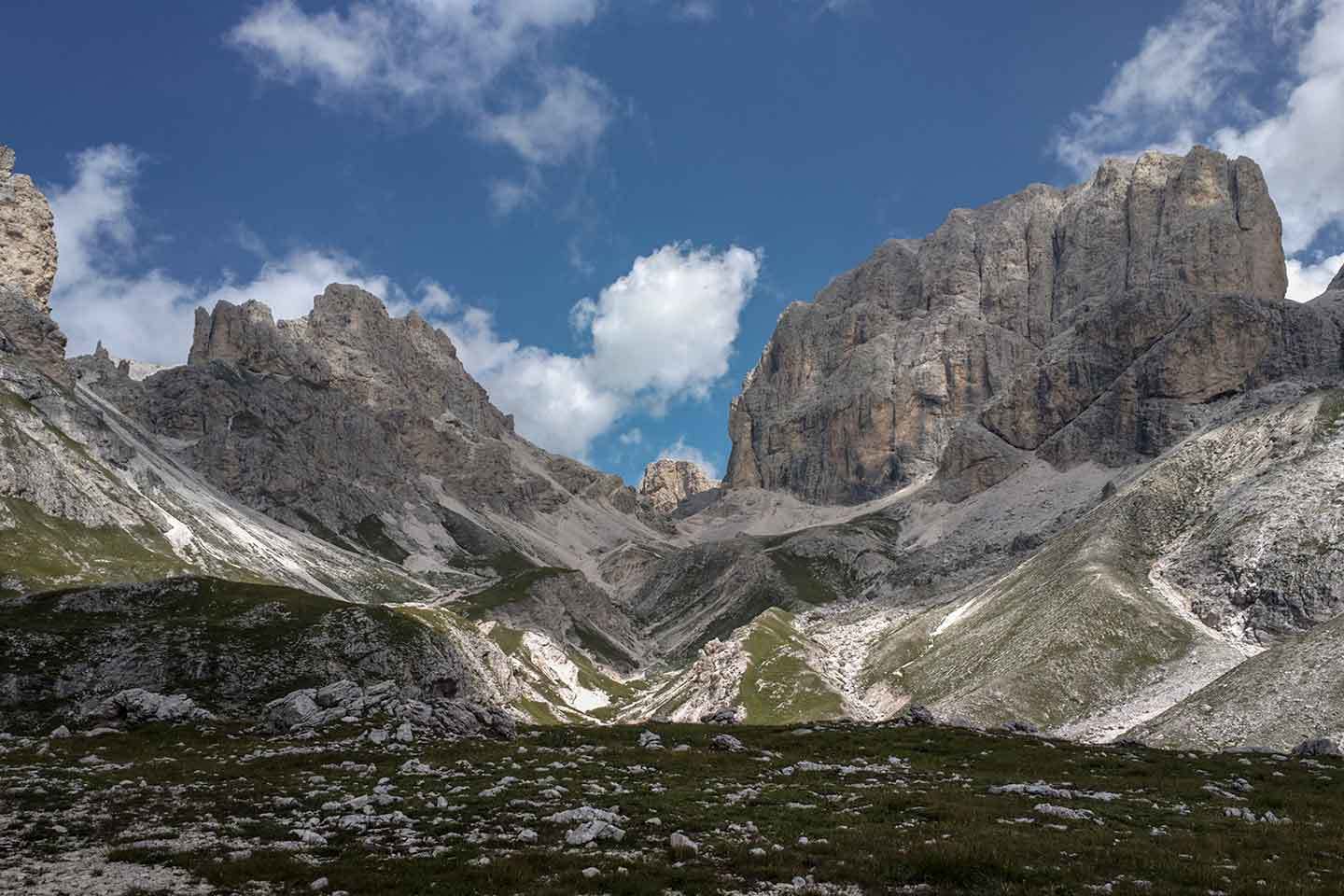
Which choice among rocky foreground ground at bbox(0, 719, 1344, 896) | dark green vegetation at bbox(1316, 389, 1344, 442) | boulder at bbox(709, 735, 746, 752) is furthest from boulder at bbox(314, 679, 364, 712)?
dark green vegetation at bbox(1316, 389, 1344, 442)

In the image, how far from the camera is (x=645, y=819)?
23.7 metres

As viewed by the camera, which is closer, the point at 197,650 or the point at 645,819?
the point at 645,819

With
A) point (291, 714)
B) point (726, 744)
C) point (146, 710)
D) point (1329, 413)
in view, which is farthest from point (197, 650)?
point (1329, 413)

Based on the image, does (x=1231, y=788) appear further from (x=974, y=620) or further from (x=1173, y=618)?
(x=974, y=620)

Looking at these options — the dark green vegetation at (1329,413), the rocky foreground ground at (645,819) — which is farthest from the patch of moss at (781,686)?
the rocky foreground ground at (645,819)

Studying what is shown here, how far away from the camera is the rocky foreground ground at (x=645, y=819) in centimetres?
1739

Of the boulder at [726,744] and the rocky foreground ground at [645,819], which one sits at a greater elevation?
the rocky foreground ground at [645,819]

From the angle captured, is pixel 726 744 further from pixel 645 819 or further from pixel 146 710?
pixel 146 710

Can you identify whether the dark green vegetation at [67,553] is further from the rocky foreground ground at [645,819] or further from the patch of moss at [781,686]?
the patch of moss at [781,686]

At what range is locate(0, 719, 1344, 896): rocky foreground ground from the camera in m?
17.4

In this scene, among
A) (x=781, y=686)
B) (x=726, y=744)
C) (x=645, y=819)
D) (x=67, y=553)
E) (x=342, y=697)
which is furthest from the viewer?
(x=781, y=686)

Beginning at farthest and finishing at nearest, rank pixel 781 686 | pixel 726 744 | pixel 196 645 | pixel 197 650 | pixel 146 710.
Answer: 1. pixel 781 686
2. pixel 196 645
3. pixel 197 650
4. pixel 146 710
5. pixel 726 744

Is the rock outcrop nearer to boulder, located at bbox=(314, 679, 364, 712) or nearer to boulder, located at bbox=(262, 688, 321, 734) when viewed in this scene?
boulder, located at bbox=(314, 679, 364, 712)

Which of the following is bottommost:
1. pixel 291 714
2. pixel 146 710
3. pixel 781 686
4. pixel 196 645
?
pixel 781 686
